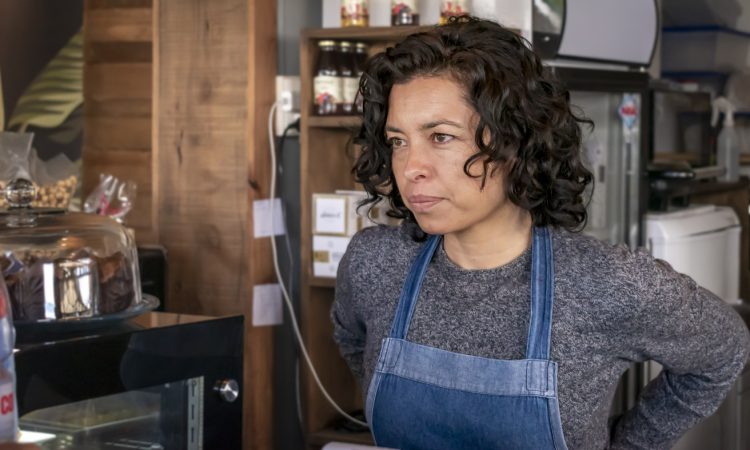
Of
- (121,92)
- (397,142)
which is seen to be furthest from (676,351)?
(121,92)

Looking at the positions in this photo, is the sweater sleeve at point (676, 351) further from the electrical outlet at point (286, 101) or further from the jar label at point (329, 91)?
the electrical outlet at point (286, 101)

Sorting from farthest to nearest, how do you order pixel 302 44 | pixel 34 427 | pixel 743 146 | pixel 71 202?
pixel 743 146 < pixel 71 202 < pixel 302 44 < pixel 34 427

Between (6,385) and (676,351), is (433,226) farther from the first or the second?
(6,385)

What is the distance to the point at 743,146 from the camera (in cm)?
502

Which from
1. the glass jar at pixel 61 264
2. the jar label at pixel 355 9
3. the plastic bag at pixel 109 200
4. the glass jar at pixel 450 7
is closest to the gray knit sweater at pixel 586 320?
the glass jar at pixel 61 264

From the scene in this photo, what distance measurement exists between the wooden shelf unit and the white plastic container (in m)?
2.09

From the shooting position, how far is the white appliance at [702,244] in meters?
3.63

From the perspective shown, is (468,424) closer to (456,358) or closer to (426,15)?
(456,358)

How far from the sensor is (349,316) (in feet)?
6.93

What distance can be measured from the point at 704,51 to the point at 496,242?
11.4 ft

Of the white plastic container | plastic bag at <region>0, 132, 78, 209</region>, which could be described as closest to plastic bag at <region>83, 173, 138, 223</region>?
plastic bag at <region>0, 132, 78, 209</region>

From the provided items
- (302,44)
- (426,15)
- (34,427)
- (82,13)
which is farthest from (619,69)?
(34,427)

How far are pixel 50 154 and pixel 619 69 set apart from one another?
1823mm

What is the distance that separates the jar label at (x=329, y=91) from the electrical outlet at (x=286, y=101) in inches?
6.0
